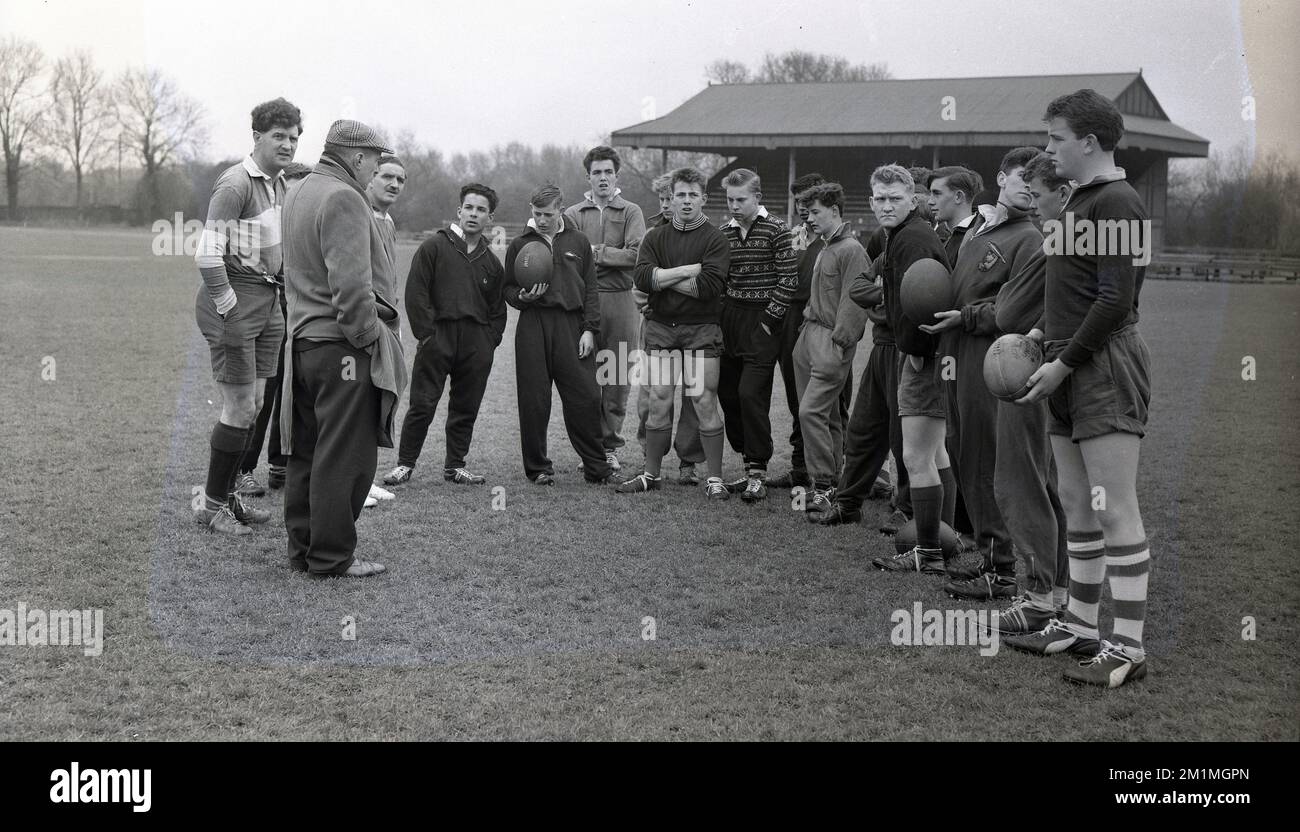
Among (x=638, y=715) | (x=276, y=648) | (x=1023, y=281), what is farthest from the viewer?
(x=1023, y=281)

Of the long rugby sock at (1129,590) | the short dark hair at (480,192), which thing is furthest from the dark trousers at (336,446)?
the long rugby sock at (1129,590)

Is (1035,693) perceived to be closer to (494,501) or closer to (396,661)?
(396,661)

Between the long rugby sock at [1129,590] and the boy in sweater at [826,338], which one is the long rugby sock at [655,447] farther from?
the long rugby sock at [1129,590]

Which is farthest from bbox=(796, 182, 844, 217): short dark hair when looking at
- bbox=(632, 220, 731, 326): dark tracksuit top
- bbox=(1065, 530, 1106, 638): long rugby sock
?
bbox=(1065, 530, 1106, 638): long rugby sock

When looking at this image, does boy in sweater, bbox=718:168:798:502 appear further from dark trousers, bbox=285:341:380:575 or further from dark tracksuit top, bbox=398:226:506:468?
dark trousers, bbox=285:341:380:575

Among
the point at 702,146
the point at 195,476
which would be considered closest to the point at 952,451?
the point at 195,476

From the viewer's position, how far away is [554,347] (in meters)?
8.68

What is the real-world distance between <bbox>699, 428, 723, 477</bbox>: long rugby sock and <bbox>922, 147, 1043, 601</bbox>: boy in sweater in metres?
2.28

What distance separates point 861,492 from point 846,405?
1.43 m

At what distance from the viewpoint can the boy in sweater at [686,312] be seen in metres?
7.88

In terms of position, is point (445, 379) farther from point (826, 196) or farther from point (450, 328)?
point (826, 196)

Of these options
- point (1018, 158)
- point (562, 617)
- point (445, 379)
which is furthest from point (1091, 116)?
point (445, 379)

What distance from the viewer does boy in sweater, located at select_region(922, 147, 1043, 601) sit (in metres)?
5.68

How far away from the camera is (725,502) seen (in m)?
8.02
